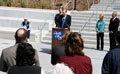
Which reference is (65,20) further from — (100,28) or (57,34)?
(100,28)

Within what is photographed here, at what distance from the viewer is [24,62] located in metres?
3.76

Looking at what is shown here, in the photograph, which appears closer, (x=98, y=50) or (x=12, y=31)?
(x=98, y=50)

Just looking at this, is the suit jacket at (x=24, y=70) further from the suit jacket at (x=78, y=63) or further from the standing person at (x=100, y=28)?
the standing person at (x=100, y=28)

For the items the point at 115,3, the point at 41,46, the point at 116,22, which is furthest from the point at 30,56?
the point at 115,3

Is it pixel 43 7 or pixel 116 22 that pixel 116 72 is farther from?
pixel 43 7

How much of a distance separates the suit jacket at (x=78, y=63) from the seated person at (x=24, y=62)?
1.44 feet

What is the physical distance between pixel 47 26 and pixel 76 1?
5157 millimetres

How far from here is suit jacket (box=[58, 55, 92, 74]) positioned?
3.94 metres

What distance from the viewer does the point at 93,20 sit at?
590 inches

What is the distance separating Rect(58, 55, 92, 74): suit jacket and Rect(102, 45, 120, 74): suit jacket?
427mm

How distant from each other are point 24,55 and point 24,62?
0.10 metres

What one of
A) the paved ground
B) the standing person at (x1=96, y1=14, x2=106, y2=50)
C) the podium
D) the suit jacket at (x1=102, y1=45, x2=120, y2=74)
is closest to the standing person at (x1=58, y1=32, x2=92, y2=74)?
the suit jacket at (x1=102, y1=45, x2=120, y2=74)

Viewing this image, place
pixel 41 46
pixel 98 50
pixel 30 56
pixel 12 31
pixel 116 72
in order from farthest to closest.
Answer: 1. pixel 12 31
2. pixel 41 46
3. pixel 98 50
4. pixel 116 72
5. pixel 30 56

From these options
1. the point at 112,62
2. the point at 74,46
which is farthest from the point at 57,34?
the point at 74,46
